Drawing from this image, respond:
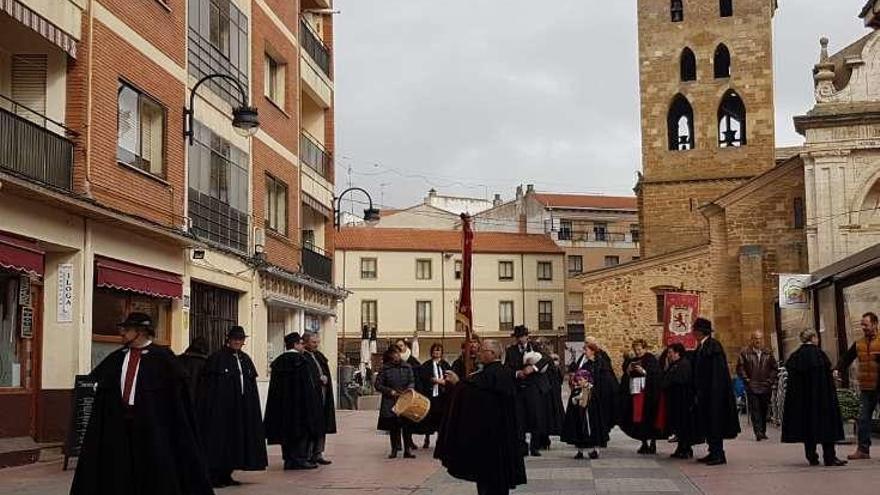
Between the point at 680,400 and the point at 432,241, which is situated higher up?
the point at 432,241

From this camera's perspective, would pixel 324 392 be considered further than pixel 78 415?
Yes

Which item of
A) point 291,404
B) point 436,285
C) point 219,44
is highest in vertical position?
point 219,44

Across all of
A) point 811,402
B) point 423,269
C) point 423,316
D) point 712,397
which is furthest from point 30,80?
point 423,269

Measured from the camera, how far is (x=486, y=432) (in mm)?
11383

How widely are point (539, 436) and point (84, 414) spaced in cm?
735

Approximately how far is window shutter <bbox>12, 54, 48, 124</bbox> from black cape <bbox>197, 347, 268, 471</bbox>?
5.67 meters

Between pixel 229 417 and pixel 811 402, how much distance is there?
23.6 feet

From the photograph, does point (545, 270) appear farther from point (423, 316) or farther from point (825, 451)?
point (825, 451)

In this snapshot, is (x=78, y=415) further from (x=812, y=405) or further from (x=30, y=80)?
(x=812, y=405)

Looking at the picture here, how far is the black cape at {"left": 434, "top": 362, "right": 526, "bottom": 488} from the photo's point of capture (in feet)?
37.1

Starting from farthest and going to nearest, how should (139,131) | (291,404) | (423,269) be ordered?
(423,269), (139,131), (291,404)

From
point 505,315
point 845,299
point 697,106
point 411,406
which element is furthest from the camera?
point 505,315

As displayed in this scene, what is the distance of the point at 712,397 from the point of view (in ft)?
55.3

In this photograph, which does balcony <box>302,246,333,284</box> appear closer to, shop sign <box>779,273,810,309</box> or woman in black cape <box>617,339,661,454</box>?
shop sign <box>779,273,810,309</box>
